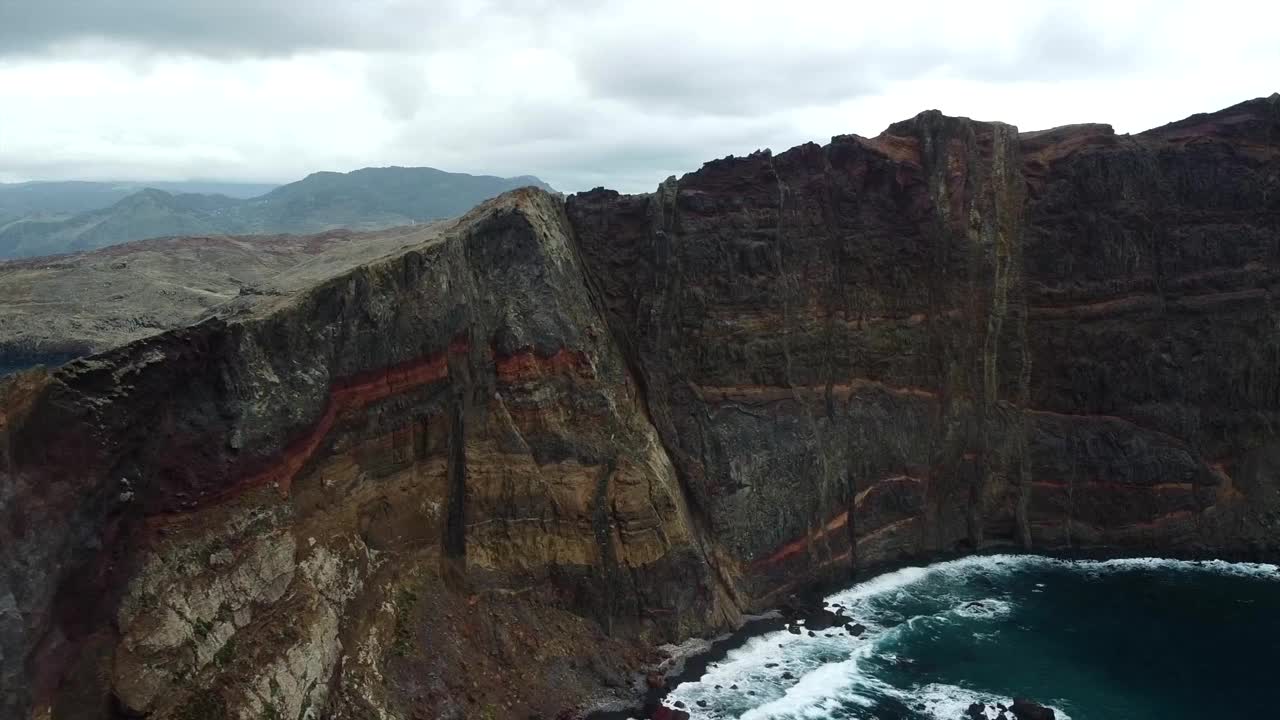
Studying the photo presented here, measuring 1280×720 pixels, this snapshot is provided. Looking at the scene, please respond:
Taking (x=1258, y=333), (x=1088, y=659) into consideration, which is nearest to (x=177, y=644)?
(x=1088, y=659)

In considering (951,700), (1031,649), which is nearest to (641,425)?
(951,700)

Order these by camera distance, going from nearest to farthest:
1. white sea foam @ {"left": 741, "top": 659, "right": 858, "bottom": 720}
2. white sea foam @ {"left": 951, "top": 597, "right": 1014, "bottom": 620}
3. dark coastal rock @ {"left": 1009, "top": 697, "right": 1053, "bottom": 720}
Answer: dark coastal rock @ {"left": 1009, "top": 697, "right": 1053, "bottom": 720}, white sea foam @ {"left": 741, "top": 659, "right": 858, "bottom": 720}, white sea foam @ {"left": 951, "top": 597, "right": 1014, "bottom": 620}

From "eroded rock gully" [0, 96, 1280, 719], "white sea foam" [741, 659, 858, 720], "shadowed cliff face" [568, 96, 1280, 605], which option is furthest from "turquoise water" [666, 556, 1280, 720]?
"shadowed cliff face" [568, 96, 1280, 605]

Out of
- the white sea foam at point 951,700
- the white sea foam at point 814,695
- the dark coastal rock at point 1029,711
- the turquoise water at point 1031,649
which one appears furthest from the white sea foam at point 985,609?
the white sea foam at point 814,695

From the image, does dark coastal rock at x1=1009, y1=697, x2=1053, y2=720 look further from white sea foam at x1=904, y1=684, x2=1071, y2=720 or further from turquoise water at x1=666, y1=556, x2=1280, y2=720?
turquoise water at x1=666, y1=556, x2=1280, y2=720

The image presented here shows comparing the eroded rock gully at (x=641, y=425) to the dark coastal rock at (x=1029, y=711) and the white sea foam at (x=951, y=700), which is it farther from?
the dark coastal rock at (x=1029, y=711)

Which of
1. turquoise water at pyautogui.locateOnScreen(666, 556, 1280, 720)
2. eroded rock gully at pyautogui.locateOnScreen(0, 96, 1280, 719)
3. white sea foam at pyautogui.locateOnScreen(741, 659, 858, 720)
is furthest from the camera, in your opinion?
turquoise water at pyautogui.locateOnScreen(666, 556, 1280, 720)

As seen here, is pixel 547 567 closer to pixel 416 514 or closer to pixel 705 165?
pixel 416 514
